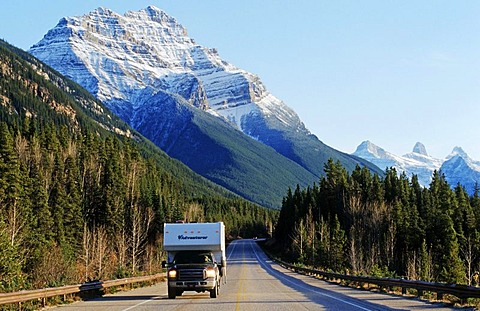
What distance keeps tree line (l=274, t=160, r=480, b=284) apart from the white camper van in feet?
121

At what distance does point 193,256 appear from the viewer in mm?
30562

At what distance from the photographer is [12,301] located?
20688 mm

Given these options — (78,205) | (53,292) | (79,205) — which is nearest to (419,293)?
(53,292)

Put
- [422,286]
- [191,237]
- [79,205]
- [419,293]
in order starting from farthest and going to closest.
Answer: [79,205]
[191,237]
[419,293]
[422,286]

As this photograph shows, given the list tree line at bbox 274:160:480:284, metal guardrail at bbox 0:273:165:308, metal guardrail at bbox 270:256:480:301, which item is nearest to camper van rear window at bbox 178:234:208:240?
metal guardrail at bbox 0:273:165:308

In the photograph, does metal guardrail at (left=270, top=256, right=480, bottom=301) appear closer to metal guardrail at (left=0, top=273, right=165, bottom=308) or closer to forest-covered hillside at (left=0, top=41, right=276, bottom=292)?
metal guardrail at (left=0, top=273, right=165, bottom=308)

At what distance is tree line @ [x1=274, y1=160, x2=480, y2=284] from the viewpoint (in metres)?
75.9

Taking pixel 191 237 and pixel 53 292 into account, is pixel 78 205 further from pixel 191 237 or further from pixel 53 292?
pixel 53 292

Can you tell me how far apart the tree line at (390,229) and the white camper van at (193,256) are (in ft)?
121

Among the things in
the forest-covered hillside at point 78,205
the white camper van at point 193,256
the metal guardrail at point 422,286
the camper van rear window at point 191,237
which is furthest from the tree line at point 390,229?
the camper van rear window at point 191,237

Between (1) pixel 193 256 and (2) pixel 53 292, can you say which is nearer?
(2) pixel 53 292

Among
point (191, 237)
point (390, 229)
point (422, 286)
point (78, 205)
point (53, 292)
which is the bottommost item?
point (422, 286)

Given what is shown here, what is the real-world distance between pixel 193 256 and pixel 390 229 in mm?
63421

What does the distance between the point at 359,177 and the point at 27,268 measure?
68.7 meters
